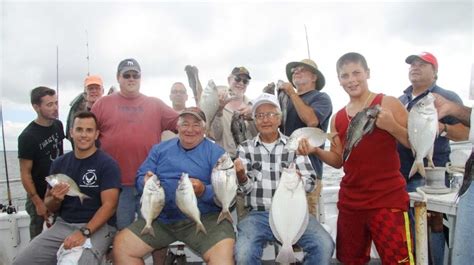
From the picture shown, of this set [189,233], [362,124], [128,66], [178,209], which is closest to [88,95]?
[128,66]

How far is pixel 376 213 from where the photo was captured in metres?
3.32

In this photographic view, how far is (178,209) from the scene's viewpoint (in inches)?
149

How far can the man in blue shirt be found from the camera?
3514mm

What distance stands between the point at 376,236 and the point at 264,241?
3.25 ft

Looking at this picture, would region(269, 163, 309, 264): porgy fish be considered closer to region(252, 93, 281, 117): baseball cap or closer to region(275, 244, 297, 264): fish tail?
region(275, 244, 297, 264): fish tail

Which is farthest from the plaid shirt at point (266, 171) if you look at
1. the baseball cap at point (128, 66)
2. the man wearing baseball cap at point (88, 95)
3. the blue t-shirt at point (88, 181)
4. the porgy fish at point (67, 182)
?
the man wearing baseball cap at point (88, 95)

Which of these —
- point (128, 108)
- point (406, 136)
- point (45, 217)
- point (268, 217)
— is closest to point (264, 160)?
point (268, 217)

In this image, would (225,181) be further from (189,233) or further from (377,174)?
(377,174)

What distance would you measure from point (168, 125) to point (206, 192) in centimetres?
120

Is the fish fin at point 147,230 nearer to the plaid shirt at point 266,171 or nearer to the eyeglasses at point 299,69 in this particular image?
the plaid shirt at point 266,171

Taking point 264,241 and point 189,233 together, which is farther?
point 189,233

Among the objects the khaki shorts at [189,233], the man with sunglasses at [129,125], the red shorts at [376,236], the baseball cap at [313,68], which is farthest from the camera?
the baseball cap at [313,68]

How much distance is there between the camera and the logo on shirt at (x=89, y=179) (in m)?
3.85

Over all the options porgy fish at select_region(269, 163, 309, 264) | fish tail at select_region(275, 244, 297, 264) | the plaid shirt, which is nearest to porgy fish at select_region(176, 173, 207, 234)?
the plaid shirt
